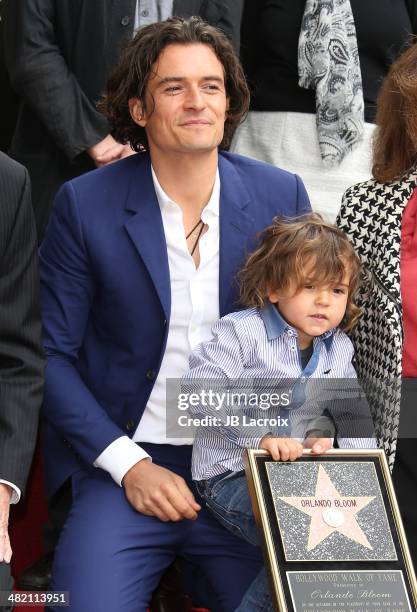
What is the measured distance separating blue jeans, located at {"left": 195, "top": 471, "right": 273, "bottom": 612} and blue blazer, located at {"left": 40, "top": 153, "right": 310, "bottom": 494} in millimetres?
324

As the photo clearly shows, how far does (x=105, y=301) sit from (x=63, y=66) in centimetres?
109

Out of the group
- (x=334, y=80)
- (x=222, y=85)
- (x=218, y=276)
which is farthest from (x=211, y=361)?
(x=334, y=80)

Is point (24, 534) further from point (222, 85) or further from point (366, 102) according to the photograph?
point (366, 102)

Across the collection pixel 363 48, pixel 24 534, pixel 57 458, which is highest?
pixel 363 48

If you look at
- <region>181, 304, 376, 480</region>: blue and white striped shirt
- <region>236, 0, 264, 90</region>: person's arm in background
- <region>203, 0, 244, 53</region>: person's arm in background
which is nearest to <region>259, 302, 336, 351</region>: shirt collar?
<region>181, 304, 376, 480</region>: blue and white striped shirt

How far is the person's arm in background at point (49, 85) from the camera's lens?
4.06m

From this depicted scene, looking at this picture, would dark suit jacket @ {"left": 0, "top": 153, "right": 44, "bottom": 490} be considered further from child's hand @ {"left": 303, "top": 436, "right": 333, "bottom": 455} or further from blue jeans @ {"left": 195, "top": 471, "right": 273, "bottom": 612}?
child's hand @ {"left": 303, "top": 436, "right": 333, "bottom": 455}

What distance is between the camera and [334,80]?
419 centimetres

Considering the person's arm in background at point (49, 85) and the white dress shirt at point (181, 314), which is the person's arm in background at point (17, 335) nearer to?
the white dress shirt at point (181, 314)

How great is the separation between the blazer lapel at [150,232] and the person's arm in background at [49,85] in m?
0.71

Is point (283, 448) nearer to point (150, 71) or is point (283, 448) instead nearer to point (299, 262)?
point (299, 262)

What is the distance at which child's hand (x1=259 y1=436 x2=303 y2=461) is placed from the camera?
2908 millimetres

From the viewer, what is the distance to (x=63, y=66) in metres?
4.10

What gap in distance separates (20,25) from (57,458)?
1.52 meters
